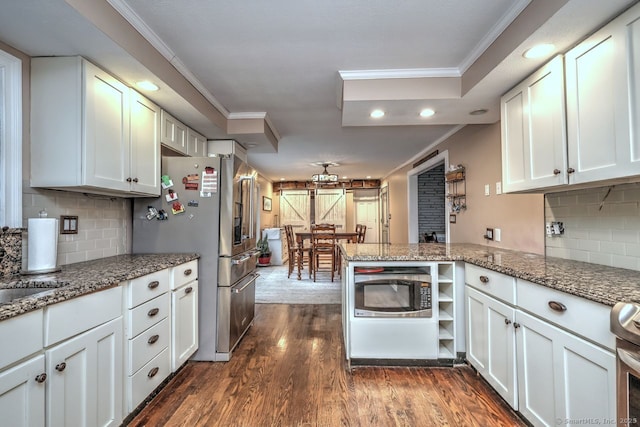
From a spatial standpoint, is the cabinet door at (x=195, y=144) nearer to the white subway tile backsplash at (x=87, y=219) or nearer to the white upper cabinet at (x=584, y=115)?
the white subway tile backsplash at (x=87, y=219)

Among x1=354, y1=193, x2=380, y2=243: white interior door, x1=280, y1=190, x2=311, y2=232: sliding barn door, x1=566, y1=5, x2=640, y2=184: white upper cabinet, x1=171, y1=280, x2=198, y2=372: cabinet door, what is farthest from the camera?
x1=354, y1=193, x2=380, y2=243: white interior door

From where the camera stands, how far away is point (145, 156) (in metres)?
2.26

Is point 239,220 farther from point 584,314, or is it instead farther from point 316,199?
point 316,199

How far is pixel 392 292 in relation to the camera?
232 centimetres

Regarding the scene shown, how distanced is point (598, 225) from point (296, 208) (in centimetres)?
727

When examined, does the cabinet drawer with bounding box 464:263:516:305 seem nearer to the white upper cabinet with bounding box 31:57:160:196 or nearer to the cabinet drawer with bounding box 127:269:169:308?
the cabinet drawer with bounding box 127:269:169:308

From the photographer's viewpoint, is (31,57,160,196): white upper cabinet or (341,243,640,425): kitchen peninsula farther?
(31,57,160,196): white upper cabinet

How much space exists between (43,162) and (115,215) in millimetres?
729

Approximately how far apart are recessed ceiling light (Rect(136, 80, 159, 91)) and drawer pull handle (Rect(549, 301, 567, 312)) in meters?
2.67

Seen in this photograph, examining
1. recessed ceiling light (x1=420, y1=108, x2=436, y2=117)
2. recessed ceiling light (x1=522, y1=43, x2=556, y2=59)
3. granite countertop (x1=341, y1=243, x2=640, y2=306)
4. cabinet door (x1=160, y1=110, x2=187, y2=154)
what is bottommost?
granite countertop (x1=341, y1=243, x2=640, y2=306)

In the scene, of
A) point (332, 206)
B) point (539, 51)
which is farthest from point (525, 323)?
point (332, 206)

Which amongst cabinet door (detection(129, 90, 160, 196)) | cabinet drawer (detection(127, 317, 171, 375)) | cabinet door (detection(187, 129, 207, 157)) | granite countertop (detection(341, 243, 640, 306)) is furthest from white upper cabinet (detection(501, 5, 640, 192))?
cabinet door (detection(187, 129, 207, 157))

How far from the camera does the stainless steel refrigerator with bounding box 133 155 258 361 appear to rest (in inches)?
97.5

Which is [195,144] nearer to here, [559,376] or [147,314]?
[147,314]
